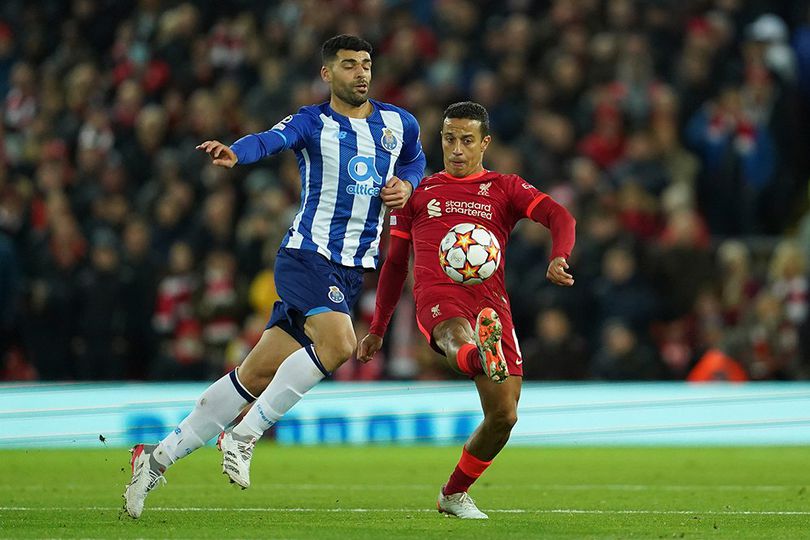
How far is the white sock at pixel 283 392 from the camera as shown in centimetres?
755

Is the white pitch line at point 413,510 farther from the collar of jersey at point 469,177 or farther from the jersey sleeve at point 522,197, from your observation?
the collar of jersey at point 469,177

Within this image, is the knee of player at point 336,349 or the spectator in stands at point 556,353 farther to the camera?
the spectator in stands at point 556,353

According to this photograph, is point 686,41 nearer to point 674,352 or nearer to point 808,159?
point 808,159

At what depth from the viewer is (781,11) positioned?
15.9m

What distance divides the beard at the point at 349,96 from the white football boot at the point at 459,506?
6.84 ft

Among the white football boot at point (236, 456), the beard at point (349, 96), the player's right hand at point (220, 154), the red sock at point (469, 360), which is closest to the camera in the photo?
the player's right hand at point (220, 154)

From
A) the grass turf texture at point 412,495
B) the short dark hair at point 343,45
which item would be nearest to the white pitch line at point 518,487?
the grass turf texture at point 412,495

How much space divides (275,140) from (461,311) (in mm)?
1295

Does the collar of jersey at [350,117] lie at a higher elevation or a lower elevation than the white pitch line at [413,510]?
higher

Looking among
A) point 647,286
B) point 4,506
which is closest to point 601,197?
point 647,286

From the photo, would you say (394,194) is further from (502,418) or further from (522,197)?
(502,418)

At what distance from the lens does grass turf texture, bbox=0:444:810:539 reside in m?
7.16

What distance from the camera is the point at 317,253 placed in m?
7.89

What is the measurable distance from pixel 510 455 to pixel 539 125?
3830 millimetres
